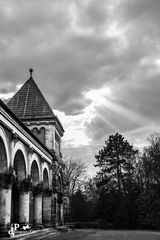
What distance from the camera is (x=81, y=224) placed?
156 feet

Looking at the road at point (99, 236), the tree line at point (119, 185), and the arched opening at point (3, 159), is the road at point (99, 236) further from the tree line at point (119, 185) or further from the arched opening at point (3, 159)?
the tree line at point (119, 185)

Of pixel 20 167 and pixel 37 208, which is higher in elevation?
pixel 20 167

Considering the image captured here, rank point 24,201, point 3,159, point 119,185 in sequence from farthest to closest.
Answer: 1. point 119,185
2. point 24,201
3. point 3,159

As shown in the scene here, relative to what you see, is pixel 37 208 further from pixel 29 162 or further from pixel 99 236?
pixel 99 236

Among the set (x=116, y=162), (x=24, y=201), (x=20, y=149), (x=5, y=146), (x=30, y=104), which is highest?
(x=30, y=104)

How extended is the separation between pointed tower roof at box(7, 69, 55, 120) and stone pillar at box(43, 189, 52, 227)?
8513mm

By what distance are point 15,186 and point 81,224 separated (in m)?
27.9

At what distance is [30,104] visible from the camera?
123 ft

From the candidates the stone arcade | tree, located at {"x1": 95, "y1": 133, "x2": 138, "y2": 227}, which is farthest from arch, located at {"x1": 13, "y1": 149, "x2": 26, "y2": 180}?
tree, located at {"x1": 95, "y1": 133, "x2": 138, "y2": 227}

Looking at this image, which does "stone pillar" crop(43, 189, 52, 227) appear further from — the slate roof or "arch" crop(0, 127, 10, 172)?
"arch" crop(0, 127, 10, 172)

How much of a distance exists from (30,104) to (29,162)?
49.1 ft

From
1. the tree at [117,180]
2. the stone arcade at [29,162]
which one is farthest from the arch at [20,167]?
the tree at [117,180]

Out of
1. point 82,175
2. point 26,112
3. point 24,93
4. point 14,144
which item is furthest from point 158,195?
point 82,175

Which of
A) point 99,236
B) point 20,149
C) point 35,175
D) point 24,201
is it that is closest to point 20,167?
point 20,149
